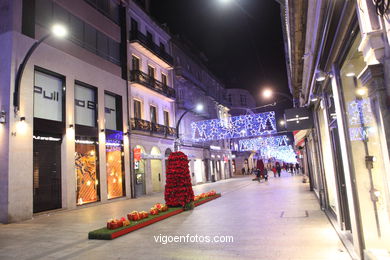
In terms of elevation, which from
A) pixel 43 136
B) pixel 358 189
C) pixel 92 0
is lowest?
pixel 358 189

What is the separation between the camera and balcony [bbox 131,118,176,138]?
21.4m

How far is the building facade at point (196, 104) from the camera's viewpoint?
30.8m

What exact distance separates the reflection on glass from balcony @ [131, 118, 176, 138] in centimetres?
444

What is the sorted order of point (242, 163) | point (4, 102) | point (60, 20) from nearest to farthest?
point (4, 102) → point (60, 20) → point (242, 163)

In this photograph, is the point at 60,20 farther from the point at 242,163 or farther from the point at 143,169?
the point at 242,163

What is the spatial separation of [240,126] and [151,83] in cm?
866

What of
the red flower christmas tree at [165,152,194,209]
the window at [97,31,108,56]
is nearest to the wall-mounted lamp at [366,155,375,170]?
the red flower christmas tree at [165,152,194,209]

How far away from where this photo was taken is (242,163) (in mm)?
61156

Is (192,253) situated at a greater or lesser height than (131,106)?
lesser

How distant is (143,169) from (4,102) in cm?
1164

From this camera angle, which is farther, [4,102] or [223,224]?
[4,102]

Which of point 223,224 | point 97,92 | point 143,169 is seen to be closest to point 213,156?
point 143,169

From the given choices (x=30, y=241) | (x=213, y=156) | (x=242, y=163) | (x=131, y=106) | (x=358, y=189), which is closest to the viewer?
(x=358, y=189)

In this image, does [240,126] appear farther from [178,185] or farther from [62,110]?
[62,110]
